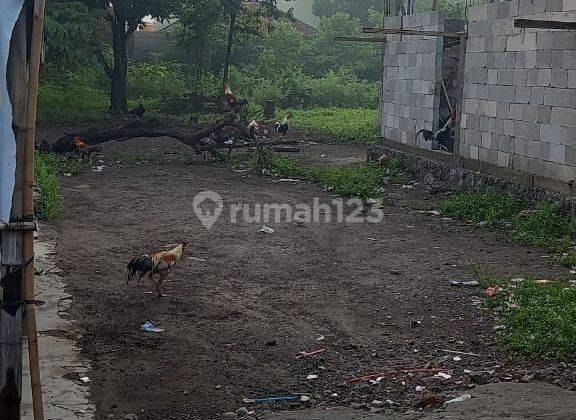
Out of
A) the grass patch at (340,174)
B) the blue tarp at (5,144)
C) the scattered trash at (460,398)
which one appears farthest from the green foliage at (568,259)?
the blue tarp at (5,144)

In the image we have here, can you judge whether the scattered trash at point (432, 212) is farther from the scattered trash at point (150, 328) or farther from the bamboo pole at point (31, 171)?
the bamboo pole at point (31, 171)

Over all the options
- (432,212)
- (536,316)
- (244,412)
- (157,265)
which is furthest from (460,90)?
(244,412)

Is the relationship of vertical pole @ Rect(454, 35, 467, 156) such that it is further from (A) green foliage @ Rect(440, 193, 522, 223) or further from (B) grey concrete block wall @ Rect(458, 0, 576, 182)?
(A) green foliage @ Rect(440, 193, 522, 223)

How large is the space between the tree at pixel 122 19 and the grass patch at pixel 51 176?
6.89 metres

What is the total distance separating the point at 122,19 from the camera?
22.4m

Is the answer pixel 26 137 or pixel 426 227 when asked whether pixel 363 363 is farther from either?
pixel 426 227

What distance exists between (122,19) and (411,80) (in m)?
10.5

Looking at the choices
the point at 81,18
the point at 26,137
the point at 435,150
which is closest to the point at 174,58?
the point at 81,18

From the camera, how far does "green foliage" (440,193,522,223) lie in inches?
422

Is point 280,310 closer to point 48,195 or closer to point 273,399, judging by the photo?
point 273,399

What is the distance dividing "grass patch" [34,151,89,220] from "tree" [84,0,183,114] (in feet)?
22.6

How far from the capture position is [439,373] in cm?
540

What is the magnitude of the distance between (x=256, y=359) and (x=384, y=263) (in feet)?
10.2

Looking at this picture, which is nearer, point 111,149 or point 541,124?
point 541,124
